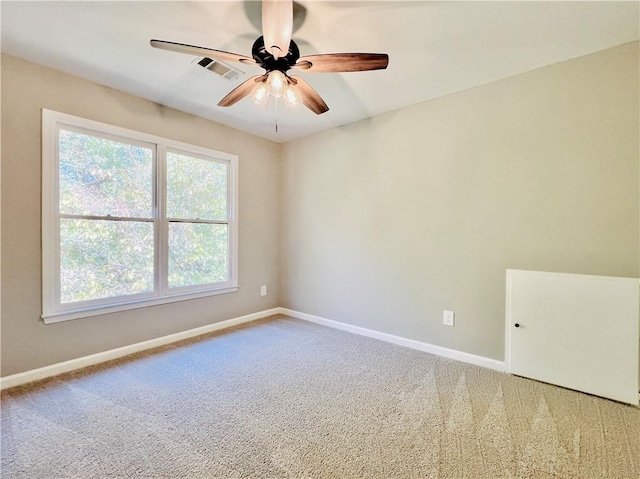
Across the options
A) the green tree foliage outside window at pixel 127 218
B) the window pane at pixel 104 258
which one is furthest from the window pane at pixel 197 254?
the window pane at pixel 104 258

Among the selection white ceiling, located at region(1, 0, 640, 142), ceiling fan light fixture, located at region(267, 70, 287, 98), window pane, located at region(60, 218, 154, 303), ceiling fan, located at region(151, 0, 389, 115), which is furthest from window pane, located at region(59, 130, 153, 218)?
ceiling fan light fixture, located at region(267, 70, 287, 98)

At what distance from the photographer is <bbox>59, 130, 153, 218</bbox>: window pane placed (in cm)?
233

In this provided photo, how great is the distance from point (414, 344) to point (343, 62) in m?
2.51

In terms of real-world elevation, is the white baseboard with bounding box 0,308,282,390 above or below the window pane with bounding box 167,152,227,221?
below

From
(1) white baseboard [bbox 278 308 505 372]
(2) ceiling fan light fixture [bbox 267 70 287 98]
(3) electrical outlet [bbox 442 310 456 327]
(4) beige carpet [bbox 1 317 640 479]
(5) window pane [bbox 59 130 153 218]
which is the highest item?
(2) ceiling fan light fixture [bbox 267 70 287 98]

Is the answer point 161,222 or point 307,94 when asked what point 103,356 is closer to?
point 161,222

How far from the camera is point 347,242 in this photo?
335cm

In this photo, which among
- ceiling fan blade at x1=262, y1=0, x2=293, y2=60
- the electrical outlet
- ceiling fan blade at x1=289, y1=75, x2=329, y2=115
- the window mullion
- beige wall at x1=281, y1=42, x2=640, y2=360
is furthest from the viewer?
the window mullion

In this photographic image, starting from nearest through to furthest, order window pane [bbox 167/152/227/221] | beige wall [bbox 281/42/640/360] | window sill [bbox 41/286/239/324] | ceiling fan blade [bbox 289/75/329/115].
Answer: ceiling fan blade [bbox 289/75/329/115]
beige wall [bbox 281/42/640/360]
window sill [bbox 41/286/239/324]
window pane [bbox 167/152/227/221]

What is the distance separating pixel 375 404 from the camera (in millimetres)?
1890

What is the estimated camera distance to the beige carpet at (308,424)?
54.2 inches

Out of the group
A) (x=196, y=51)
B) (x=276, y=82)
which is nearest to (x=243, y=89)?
(x=276, y=82)

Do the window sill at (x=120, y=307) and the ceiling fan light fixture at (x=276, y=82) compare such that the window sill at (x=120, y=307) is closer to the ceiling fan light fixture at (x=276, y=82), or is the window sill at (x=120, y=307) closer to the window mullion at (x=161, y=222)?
the window mullion at (x=161, y=222)

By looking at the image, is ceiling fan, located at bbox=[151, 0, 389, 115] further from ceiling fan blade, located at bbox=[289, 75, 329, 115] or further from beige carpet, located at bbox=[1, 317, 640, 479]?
beige carpet, located at bbox=[1, 317, 640, 479]
